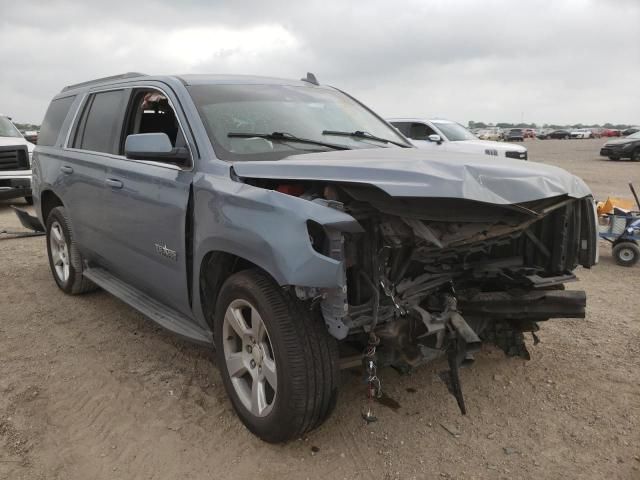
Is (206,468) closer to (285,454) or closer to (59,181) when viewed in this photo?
(285,454)

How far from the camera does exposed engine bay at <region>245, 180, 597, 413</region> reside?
2.52 meters

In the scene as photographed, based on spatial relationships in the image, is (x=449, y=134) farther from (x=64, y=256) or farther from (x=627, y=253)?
(x=64, y=256)

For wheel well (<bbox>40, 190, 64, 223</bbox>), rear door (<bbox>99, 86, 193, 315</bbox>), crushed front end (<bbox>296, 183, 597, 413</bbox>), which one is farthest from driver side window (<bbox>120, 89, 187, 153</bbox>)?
crushed front end (<bbox>296, 183, 597, 413</bbox>)

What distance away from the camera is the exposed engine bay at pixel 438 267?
8.28ft

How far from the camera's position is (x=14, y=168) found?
10906 millimetres

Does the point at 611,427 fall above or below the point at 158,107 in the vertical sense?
below

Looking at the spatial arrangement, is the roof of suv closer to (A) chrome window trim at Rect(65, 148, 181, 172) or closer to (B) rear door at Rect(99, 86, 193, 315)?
(B) rear door at Rect(99, 86, 193, 315)

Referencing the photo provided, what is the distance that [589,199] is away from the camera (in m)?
3.16

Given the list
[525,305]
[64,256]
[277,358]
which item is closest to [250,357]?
[277,358]

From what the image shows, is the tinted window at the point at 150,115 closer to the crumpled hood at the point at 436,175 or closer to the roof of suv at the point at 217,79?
the roof of suv at the point at 217,79

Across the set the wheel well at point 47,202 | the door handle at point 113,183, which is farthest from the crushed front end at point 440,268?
the wheel well at point 47,202

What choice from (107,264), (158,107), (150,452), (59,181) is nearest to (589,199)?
(150,452)

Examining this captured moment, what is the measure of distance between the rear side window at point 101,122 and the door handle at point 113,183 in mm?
249

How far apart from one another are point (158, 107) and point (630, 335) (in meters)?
4.12
